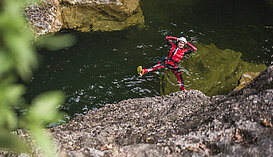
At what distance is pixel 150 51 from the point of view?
9.52 metres

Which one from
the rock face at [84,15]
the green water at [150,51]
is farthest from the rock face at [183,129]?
the rock face at [84,15]

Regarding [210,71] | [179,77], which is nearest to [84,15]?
[179,77]

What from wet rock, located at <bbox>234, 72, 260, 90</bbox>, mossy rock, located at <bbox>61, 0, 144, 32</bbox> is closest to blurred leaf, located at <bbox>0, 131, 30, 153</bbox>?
wet rock, located at <bbox>234, 72, 260, 90</bbox>

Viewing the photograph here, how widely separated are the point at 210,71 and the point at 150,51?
2872 millimetres

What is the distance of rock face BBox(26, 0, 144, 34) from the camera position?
365 inches

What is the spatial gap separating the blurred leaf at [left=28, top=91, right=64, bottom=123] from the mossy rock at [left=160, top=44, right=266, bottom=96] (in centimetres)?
681

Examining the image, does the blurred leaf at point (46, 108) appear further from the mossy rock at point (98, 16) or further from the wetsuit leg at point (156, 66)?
the mossy rock at point (98, 16)

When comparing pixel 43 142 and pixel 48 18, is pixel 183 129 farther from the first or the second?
pixel 48 18

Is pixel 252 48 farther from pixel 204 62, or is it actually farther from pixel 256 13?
pixel 256 13

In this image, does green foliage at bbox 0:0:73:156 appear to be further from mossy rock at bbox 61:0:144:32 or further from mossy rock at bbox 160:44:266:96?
mossy rock at bbox 61:0:144:32

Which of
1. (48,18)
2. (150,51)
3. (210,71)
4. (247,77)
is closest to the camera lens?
(247,77)

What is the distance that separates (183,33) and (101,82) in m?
6.05

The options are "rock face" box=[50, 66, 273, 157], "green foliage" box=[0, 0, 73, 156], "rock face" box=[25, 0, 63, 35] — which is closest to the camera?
"green foliage" box=[0, 0, 73, 156]

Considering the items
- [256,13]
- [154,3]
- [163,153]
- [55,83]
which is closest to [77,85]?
[55,83]
